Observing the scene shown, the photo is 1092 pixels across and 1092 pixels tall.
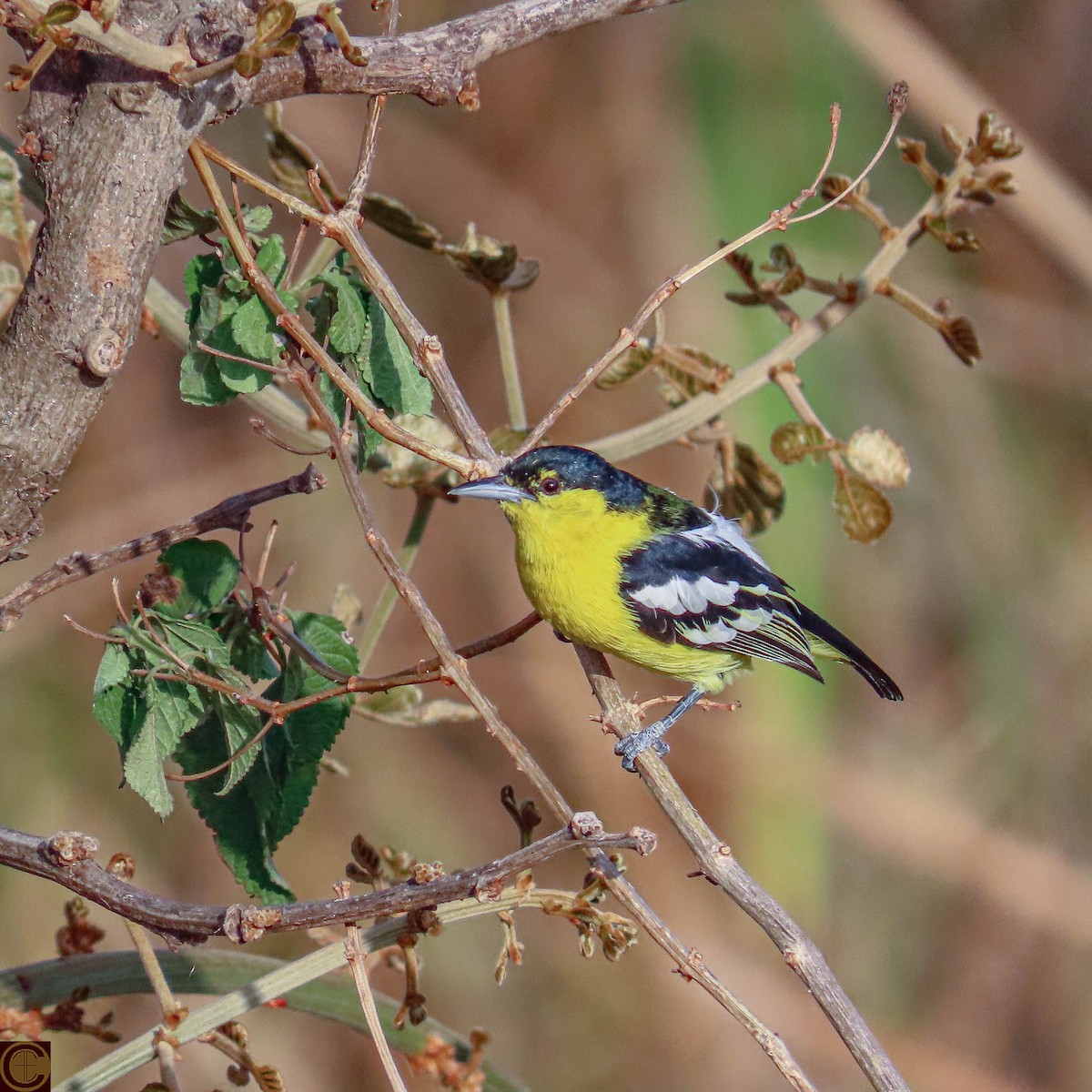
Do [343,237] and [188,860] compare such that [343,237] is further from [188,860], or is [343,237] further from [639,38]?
[639,38]

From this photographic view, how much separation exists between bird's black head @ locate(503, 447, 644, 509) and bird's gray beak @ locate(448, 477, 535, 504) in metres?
0.02

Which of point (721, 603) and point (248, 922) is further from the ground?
point (721, 603)

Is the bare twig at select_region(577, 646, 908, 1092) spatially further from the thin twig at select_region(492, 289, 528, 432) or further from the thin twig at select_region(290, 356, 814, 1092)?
the thin twig at select_region(492, 289, 528, 432)

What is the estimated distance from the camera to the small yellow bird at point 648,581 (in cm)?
234

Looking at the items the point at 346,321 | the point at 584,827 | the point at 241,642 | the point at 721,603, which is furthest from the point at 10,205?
the point at 721,603

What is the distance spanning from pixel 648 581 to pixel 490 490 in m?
0.53

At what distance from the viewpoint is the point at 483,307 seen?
4945 mm

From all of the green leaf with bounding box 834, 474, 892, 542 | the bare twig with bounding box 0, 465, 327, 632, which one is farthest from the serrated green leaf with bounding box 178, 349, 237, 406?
the green leaf with bounding box 834, 474, 892, 542

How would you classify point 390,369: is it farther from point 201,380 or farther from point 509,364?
point 509,364

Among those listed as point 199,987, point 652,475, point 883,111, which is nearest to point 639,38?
point 883,111

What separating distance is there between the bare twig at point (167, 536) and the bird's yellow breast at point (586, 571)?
2.57 feet

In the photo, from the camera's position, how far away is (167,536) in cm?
160

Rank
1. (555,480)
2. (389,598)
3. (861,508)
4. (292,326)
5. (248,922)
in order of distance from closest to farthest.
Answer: (248,922) < (292,326) < (389,598) < (861,508) < (555,480)

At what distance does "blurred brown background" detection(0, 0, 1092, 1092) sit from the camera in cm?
411
